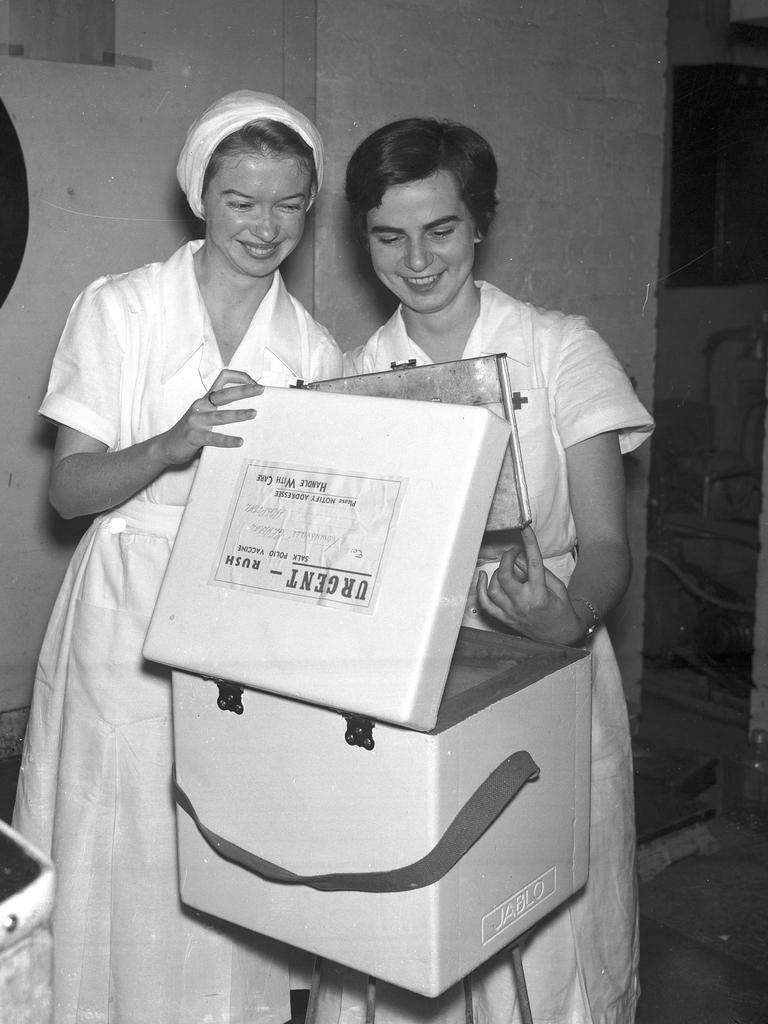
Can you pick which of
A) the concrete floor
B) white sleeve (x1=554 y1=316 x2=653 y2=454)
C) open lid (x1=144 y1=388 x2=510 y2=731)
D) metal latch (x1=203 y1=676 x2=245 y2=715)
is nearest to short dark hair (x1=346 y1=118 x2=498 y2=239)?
white sleeve (x1=554 y1=316 x2=653 y2=454)

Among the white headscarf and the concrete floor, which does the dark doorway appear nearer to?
the white headscarf

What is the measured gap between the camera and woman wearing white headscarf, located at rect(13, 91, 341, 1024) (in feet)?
4.55

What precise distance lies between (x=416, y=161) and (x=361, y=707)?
762mm

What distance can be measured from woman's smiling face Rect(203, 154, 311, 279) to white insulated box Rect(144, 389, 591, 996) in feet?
1.28

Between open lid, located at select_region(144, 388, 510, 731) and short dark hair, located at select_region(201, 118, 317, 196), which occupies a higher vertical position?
short dark hair, located at select_region(201, 118, 317, 196)

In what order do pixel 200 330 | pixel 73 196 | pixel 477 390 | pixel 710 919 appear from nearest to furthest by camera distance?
pixel 477 390 → pixel 200 330 → pixel 73 196 → pixel 710 919

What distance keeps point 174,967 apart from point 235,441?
82 centimetres

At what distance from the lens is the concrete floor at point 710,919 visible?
75.0 inches

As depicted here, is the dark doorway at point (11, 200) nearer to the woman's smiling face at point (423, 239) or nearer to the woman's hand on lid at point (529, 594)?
the woman's smiling face at point (423, 239)

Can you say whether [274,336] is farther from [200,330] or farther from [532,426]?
[532,426]

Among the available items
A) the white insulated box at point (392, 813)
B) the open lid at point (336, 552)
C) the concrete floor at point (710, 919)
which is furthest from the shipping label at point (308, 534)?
the concrete floor at point (710, 919)

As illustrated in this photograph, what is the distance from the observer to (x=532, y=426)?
143cm

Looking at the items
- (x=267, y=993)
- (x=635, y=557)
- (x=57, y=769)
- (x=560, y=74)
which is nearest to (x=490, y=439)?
(x=57, y=769)

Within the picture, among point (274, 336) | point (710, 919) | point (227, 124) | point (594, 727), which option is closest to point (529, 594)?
point (594, 727)
